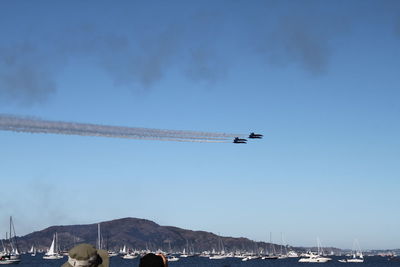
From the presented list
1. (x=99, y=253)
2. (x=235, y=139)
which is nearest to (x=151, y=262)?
(x=99, y=253)

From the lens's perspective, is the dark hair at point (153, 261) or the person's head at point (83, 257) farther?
the dark hair at point (153, 261)

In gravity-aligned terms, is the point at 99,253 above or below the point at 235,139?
below

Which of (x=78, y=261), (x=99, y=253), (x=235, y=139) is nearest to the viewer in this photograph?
(x=78, y=261)

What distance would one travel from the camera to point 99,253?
9273mm

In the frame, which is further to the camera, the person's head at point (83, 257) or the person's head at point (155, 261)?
the person's head at point (155, 261)

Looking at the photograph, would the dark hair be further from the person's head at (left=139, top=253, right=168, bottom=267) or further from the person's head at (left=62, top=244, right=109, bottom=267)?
the person's head at (left=62, top=244, right=109, bottom=267)

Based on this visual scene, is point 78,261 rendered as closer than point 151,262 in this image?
Yes

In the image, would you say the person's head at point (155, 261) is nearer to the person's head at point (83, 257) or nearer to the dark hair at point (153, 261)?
the dark hair at point (153, 261)

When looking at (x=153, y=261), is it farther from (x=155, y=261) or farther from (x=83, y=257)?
(x=83, y=257)

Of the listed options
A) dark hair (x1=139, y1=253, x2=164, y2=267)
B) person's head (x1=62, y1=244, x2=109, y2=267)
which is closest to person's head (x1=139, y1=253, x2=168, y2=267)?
dark hair (x1=139, y1=253, x2=164, y2=267)

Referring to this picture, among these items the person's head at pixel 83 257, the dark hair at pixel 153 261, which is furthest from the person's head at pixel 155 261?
the person's head at pixel 83 257

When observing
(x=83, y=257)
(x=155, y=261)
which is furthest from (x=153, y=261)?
(x=83, y=257)

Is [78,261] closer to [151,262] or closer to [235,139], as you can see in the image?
[151,262]

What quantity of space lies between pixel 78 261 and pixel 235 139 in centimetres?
8207
